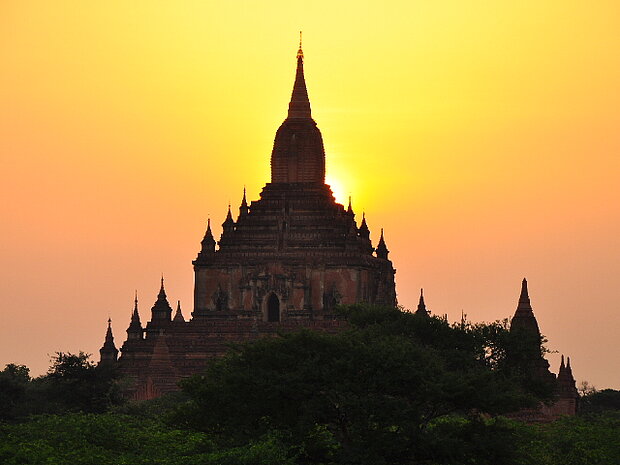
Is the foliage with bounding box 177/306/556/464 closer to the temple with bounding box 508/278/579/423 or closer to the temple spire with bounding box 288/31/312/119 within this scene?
the temple with bounding box 508/278/579/423

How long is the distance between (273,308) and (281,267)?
190 cm

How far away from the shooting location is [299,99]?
117438 millimetres

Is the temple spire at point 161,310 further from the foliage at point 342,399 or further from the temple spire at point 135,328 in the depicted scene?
the foliage at point 342,399

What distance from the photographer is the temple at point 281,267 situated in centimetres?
10756

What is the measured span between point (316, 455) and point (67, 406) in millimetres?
28057

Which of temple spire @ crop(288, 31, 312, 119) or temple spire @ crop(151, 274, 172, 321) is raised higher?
temple spire @ crop(288, 31, 312, 119)

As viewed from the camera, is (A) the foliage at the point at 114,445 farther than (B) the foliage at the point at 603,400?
No

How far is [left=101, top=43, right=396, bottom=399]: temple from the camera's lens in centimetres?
10756

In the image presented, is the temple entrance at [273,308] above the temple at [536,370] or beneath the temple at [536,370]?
above

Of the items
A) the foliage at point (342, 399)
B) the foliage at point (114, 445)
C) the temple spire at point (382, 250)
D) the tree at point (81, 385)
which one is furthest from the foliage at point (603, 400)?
the foliage at point (342, 399)

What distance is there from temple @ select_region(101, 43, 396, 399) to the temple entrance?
45mm

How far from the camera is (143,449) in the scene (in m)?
70.7

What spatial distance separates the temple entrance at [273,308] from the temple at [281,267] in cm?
5

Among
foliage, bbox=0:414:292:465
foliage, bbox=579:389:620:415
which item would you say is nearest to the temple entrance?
foliage, bbox=579:389:620:415
